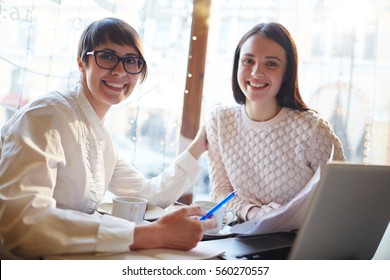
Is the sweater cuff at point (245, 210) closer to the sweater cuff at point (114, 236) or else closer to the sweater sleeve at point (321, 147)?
the sweater sleeve at point (321, 147)

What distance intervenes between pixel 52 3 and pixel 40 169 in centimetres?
84

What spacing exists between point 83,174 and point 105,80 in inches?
11.0

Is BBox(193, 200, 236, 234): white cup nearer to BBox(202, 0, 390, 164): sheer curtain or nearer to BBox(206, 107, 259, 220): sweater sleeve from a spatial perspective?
BBox(206, 107, 259, 220): sweater sleeve

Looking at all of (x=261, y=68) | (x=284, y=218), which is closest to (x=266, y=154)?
(x=261, y=68)

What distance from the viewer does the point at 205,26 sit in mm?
1707

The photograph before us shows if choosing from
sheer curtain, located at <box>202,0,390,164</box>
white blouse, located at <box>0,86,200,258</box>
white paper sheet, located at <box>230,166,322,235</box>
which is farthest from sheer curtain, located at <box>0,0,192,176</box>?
white paper sheet, located at <box>230,166,322,235</box>

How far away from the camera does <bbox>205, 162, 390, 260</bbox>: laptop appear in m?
0.72

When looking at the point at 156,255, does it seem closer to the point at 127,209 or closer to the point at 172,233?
the point at 172,233

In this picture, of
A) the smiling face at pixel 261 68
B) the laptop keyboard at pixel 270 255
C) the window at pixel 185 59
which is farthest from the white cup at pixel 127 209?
the window at pixel 185 59

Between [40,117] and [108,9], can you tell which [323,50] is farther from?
[40,117]

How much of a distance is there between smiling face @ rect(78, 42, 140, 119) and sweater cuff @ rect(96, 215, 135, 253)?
42cm

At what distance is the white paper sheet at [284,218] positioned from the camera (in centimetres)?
84

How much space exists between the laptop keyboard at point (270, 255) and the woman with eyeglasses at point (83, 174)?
0.11m
